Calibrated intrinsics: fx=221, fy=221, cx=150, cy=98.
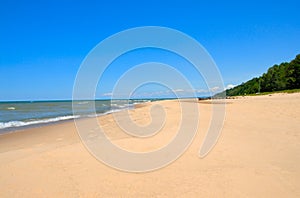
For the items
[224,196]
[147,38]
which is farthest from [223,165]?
[147,38]

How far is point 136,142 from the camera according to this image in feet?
21.8

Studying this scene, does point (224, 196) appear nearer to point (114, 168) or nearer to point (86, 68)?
point (114, 168)

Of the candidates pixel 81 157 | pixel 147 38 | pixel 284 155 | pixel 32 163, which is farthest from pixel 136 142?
pixel 284 155

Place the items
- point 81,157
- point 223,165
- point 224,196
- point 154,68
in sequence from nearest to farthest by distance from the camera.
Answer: point 224,196, point 223,165, point 81,157, point 154,68

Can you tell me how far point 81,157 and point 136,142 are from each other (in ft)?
6.13

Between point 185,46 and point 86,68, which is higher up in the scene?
point 185,46

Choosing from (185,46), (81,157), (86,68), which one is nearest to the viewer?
(81,157)

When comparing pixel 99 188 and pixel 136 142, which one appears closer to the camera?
pixel 99 188

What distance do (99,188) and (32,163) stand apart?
228 centimetres

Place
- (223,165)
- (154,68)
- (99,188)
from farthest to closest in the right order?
(154,68), (223,165), (99,188)

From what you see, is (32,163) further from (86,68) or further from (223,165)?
(223,165)

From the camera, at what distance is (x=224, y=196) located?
3164 millimetres

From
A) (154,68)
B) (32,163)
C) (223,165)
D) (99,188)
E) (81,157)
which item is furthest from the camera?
(154,68)

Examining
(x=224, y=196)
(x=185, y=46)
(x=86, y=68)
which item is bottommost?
(x=224, y=196)
